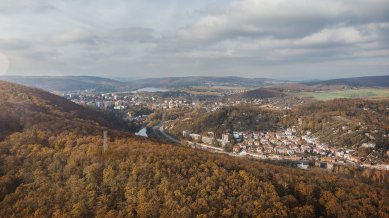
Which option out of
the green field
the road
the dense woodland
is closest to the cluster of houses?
the road

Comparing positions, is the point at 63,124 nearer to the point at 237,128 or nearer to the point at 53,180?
the point at 53,180

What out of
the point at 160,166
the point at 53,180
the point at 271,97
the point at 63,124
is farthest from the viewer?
the point at 271,97

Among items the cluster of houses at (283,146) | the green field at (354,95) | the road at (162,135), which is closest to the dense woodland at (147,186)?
the cluster of houses at (283,146)

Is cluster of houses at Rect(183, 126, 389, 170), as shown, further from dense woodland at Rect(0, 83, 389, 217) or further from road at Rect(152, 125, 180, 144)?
dense woodland at Rect(0, 83, 389, 217)

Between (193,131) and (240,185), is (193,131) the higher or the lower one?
the lower one

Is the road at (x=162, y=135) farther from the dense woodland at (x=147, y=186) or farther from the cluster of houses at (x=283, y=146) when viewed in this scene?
the dense woodland at (x=147, y=186)

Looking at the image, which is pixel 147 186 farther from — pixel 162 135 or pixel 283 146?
pixel 162 135

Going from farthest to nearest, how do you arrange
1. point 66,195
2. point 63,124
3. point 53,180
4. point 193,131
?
point 193,131 < point 63,124 < point 53,180 < point 66,195

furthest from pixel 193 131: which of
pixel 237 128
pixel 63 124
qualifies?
→ pixel 63 124
